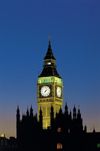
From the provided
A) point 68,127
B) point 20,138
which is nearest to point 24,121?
point 20,138

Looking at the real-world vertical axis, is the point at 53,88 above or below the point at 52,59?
below

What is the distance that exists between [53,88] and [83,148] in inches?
952

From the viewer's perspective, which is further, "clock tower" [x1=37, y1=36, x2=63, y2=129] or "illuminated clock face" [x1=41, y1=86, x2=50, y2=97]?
"illuminated clock face" [x1=41, y1=86, x2=50, y2=97]

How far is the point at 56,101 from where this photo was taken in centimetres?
12006

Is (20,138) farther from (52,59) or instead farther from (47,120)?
(52,59)

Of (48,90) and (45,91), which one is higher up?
(48,90)

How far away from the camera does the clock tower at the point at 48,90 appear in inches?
4692

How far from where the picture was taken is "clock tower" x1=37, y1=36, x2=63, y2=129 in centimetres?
11919

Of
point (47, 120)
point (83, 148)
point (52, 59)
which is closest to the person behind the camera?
point (83, 148)

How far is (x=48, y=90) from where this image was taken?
120812mm

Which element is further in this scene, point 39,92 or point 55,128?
point 39,92

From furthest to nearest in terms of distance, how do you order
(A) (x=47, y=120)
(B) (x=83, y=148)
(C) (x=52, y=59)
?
(C) (x=52, y=59) → (A) (x=47, y=120) → (B) (x=83, y=148)

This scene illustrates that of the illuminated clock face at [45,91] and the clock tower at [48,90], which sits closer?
the clock tower at [48,90]

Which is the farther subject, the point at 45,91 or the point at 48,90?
the point at 45,91
